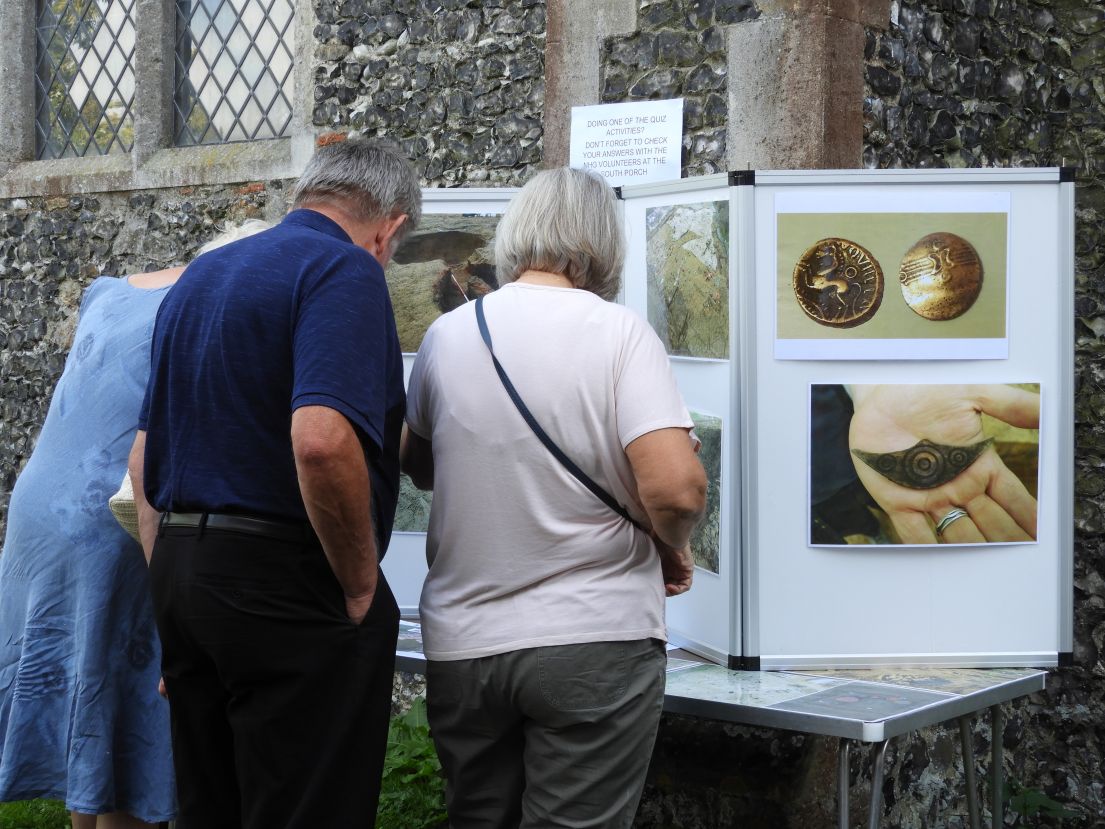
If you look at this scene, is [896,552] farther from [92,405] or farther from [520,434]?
[92,405]

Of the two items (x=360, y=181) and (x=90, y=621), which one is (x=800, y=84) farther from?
(x=90, y=621)

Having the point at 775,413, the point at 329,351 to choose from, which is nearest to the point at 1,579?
the point at 329,351

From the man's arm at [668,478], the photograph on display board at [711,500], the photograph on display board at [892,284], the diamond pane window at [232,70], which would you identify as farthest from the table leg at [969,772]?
the diamond pane window at [232,70]

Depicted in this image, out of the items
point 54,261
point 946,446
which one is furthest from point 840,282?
point 54,261

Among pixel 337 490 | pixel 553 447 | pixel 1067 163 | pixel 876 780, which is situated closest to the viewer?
pixel 337 490

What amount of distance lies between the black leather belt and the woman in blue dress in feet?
2.68

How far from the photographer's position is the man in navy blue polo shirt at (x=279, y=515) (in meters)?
2.29

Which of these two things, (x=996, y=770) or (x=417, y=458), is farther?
(x=996, y=770)

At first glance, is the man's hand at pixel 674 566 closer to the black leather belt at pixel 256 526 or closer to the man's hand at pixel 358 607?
the man's hand at pixel 358 607

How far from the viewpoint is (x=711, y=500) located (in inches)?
134

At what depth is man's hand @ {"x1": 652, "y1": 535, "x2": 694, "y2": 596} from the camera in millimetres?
2597

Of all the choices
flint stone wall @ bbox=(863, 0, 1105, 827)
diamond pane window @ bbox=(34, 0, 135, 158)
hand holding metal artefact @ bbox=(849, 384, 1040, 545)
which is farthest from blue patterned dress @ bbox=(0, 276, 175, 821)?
diamond pane window @ bbox=(34, 0, 135, 158)

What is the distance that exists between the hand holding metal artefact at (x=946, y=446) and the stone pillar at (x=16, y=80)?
6464mm

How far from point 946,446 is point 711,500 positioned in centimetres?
60
